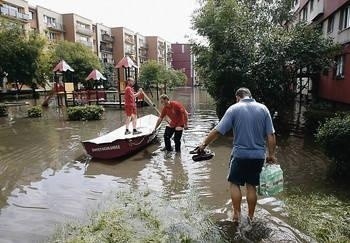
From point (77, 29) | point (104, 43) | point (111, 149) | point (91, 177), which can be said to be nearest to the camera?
point (91, 177)

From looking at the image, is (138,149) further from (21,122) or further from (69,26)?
(69,26)

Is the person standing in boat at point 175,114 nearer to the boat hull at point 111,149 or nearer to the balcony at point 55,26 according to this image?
the boat hull at point 111,149

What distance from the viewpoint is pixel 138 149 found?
10.0 meters

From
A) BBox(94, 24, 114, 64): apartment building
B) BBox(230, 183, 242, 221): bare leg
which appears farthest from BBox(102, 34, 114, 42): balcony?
BBox(230, 183, 242, 221): bare leg

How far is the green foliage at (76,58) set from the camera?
45.8 meters

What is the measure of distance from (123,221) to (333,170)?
16.2 ft

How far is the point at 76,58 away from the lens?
46.1 m

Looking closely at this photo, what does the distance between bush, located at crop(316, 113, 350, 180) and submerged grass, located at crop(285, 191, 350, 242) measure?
1.05 m

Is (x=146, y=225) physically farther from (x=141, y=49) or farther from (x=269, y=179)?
(x=141, y=49)

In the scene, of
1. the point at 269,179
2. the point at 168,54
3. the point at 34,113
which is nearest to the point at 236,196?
the point at 269,179

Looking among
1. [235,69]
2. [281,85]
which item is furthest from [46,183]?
[281,85]

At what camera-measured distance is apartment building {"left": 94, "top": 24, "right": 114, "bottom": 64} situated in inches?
2940

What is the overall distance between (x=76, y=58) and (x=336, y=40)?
114 ft

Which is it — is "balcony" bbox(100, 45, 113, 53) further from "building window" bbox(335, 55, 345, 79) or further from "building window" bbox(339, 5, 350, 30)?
"building window" bbox(335, 55, 345, 79)
